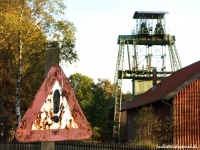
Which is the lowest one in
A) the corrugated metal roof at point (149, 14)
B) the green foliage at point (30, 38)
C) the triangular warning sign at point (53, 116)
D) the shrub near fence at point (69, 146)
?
the shrub near fence at point (69, 146)

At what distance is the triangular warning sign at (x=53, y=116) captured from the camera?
307cm

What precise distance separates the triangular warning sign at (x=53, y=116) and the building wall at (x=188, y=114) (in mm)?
19602

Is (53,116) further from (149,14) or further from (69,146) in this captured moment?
(149,14)

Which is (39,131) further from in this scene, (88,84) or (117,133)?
(88,84)

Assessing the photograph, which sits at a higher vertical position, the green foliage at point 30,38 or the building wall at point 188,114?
the green foliage at point 30,38

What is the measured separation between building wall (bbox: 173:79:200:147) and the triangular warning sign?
19.6m

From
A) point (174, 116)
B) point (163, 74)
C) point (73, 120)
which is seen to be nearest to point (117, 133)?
point (163, 74)

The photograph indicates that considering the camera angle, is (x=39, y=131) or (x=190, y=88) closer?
(x=39, y=131)

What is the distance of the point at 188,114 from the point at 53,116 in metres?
20.3

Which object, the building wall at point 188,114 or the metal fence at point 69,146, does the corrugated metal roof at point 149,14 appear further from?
the metal fence at point 69,146

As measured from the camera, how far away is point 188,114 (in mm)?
22484

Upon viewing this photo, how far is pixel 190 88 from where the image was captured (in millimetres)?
22422


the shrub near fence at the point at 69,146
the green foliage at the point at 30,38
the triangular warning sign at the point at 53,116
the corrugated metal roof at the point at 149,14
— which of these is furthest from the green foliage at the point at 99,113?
the triangular warning sign at the point at 53,116

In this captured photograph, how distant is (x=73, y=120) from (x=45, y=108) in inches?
12.3
